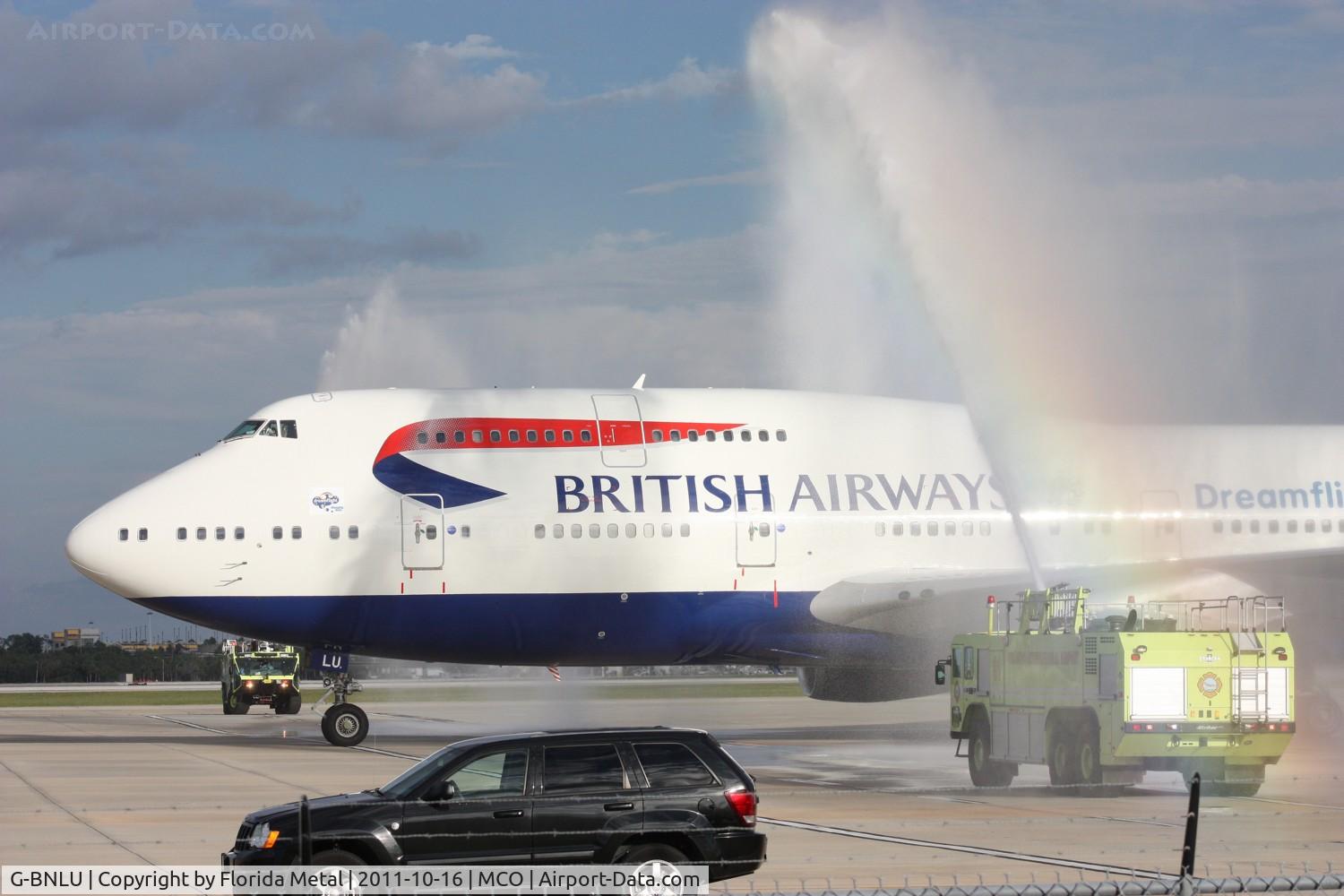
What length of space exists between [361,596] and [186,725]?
13.8 meters

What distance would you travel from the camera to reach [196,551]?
1171 inches

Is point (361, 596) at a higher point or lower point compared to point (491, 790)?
higher

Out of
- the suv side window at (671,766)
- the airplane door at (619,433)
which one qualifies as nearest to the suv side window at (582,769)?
the suv side window at (671,766)

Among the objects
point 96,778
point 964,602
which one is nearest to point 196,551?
point 96,778

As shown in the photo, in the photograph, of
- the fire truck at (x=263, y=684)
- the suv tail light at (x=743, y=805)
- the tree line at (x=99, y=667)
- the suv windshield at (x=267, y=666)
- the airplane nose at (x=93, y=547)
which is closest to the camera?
the suv tail light at (x=743, y=805)

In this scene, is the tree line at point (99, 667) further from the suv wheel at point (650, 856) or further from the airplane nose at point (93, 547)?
the suv wheel at point (650, 856)

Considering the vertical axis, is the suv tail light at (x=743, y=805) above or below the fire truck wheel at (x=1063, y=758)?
below

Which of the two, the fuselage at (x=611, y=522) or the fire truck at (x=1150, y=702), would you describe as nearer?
the fire truck at (x=1150, y=702)

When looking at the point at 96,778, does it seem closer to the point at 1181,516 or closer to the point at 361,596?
the point at 361,596

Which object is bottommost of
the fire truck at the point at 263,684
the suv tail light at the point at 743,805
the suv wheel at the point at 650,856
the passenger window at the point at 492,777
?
the suv wheel at the point at 650,856

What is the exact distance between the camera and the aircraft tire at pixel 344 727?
31109 mm

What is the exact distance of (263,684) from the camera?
161 feet

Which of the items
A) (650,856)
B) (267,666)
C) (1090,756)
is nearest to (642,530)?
(1090,756)

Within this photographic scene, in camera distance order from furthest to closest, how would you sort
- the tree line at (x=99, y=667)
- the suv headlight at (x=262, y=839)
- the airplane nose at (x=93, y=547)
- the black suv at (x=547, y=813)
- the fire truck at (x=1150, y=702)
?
the tree line at (x=99, y=667) < the airplane nose at (x=93, y=547) < the fire truck at (x=1150, y=702) < the black suv at (x=547, y=813) < the suv headlight at (x=262, y=839)
